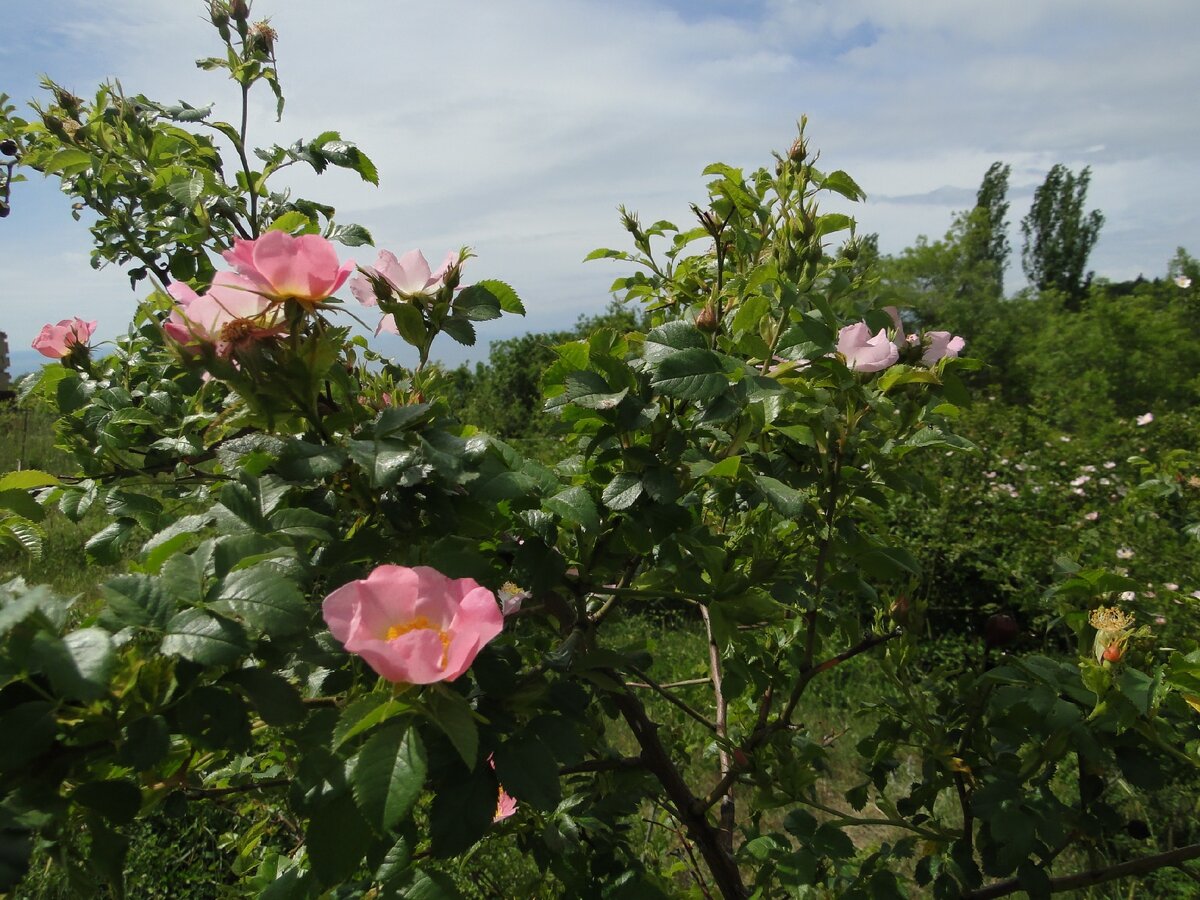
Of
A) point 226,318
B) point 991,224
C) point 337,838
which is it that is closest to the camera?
point 337,838

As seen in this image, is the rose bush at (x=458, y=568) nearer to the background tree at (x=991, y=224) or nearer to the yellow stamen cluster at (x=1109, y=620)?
the yellow stamen cluster at (x=1109, y=620)

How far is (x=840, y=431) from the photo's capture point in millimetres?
996

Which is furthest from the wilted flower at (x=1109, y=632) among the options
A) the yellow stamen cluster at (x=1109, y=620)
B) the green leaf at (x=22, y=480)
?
the green leaf at (x=22, y=480)

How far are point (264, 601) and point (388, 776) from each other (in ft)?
0.51

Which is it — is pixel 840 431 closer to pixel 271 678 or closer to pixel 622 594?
pixel 622 594

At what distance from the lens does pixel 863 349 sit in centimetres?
93

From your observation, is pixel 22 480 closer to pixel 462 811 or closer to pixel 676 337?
pixel 462 811

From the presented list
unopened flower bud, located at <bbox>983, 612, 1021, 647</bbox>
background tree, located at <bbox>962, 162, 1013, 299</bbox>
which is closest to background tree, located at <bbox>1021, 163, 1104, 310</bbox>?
background tree, located at <bbox>962, 162, 1013, 299</bbox>

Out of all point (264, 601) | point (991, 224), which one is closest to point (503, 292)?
point (264, 601)

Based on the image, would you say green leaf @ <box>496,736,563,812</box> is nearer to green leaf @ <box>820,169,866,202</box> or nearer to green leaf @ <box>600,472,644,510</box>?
green leaf @ <box>600,472,644,510</box>

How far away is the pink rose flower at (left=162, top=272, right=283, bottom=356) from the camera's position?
707 millimetres

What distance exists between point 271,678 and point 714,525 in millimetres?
1017

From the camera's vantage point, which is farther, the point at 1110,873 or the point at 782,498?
the point at 1110,873

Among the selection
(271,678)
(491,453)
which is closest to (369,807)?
(271,678)
